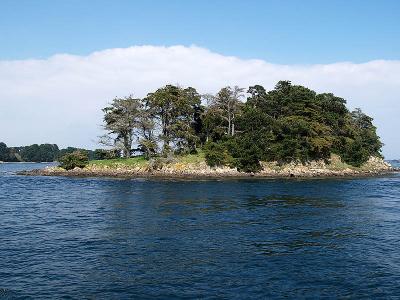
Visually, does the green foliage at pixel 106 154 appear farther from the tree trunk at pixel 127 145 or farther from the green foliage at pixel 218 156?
the green foliage at pixel 218 156

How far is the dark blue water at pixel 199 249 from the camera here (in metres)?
18.2

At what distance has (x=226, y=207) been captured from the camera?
1703 inches

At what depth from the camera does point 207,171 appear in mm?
90125

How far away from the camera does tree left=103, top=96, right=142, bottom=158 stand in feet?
321

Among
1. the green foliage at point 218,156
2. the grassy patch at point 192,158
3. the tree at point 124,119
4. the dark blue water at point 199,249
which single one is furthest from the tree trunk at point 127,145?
the dark blue water at point 199,249

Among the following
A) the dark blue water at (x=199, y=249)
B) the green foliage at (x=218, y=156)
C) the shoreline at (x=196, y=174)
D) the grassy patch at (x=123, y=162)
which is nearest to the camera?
the dark blue water at (x=199, y=249)

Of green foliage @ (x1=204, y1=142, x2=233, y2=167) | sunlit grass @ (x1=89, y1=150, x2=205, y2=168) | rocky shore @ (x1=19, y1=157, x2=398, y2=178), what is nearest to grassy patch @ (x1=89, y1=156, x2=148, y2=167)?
sunlit grass @ (x1=89, y1=150, x2=205, y2=168)

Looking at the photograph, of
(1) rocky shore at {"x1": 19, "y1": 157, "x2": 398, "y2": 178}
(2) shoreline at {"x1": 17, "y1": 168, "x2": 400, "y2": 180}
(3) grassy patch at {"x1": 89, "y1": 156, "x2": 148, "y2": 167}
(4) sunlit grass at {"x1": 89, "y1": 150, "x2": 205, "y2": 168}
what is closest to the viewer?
(2) shoreline at {"x1": 17, "y1": 168, "x2": 400, "y2": 180}

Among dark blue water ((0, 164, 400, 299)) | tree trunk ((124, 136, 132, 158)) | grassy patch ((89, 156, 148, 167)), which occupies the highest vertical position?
tree trunk ((124, 136, 132, 158))

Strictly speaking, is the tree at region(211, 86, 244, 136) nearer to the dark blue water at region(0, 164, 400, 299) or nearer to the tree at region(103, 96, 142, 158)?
the tree at region(103, 96, 142, 158)

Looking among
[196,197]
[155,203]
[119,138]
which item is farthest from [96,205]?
[119,138]

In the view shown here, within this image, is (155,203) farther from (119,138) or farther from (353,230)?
(119,138)

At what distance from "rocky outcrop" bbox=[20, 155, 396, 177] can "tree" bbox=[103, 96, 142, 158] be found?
867 cm

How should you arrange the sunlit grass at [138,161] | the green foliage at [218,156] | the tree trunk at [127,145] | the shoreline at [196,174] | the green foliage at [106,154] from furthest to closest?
the green foliage at [106,154] → the tree trunk at [127,145] → the sunlit grass at [138,161] → the green foliage at [218,156] → the shoreline at [196,174]
